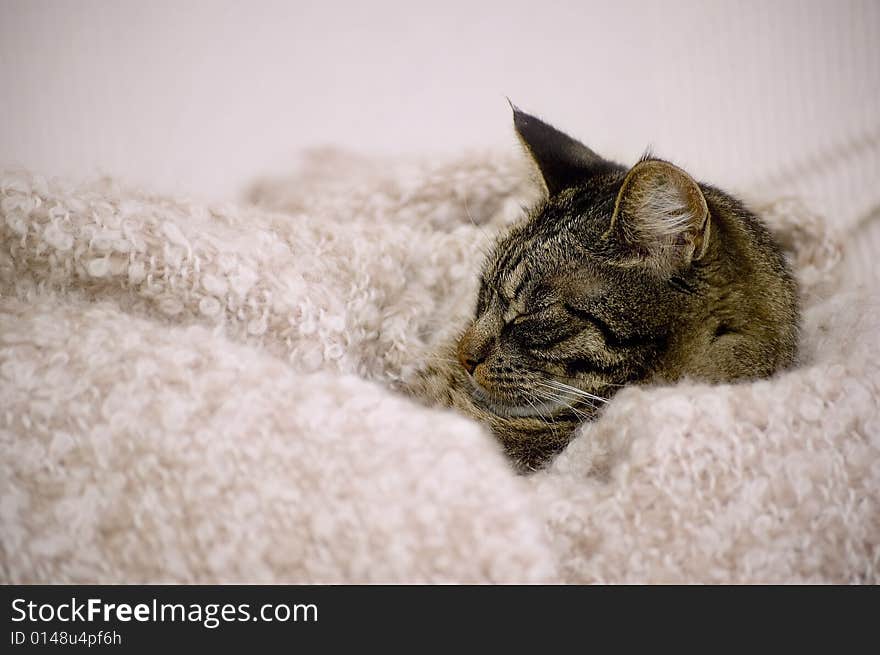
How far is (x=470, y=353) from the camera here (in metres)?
0.83

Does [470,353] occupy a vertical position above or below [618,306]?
below

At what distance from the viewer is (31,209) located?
711mm

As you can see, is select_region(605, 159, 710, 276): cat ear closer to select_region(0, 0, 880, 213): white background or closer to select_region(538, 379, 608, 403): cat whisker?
select_region(538, 379, 608, 403): cat whisker

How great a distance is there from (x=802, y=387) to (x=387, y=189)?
2.19ft

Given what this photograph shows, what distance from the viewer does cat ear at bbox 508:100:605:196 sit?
33.8 inches

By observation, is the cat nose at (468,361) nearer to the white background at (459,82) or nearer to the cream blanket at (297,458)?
the cream blanket at (297,458)

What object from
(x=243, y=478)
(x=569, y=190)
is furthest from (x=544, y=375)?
(x=243, y=478)

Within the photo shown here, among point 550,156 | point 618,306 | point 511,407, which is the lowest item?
point 511,407

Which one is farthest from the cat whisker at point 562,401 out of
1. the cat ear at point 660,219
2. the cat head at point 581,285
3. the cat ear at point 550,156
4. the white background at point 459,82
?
the white background at point 459,82

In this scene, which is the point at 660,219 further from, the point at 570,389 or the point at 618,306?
the point at 570,389

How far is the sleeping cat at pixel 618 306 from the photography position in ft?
2.31

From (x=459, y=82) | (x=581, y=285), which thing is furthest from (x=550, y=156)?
(x=459, y=82)

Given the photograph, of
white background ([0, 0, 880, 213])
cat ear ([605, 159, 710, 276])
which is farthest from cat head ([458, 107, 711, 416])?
white background ([0, 0, 880, 213])

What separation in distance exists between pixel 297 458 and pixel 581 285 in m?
0.37
